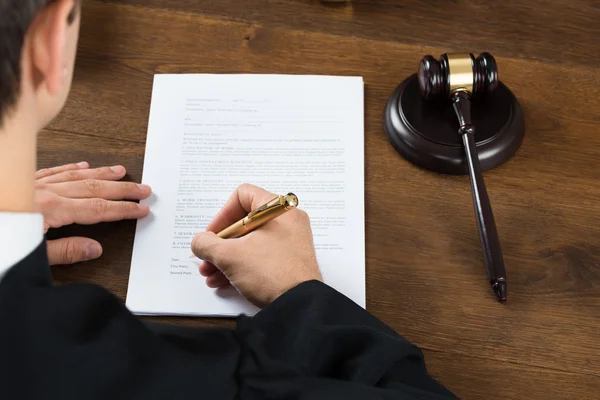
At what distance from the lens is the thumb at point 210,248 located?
2.51 ft

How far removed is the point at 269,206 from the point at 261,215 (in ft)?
0.07

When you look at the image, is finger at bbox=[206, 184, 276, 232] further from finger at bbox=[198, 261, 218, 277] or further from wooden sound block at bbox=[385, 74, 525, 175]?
wooden sound block at bbox=[385, 74, 525, 175]

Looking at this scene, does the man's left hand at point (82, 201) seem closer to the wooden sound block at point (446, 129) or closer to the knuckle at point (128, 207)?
the knuckle at point (128, 207)

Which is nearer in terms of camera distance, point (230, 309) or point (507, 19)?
point (230, 309)

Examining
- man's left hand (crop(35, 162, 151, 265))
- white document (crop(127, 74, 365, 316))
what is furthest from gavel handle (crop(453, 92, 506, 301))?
man's left hand (crop(35, 162, 151, 265))

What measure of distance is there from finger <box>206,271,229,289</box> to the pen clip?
0.09 m

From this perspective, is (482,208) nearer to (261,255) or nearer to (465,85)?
(465,85)

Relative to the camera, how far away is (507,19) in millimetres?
1023

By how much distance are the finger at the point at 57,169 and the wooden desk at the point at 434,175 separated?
0.02m

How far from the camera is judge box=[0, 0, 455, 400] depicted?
1.54ft

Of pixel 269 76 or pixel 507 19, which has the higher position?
pixel 507 19

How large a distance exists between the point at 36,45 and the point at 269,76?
1.66 ft

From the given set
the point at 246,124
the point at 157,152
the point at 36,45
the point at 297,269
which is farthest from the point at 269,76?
the point at 36,45

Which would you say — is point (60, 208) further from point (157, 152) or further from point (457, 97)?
point (457, 97)
